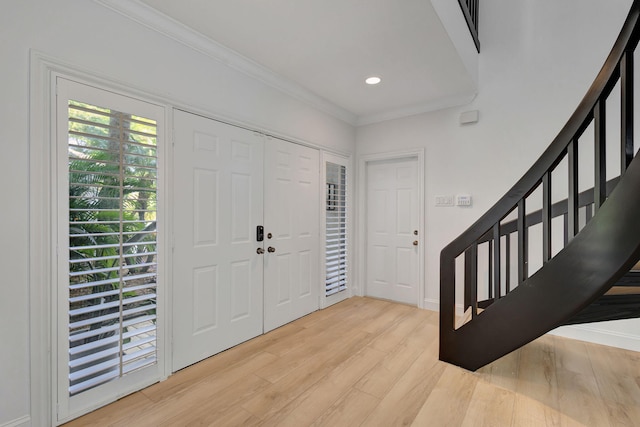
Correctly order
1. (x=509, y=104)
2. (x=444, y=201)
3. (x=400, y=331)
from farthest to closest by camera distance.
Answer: (x=444, y=201), (x=509, y=104), (x=400, y=331)

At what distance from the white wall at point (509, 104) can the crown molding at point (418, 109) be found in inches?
2.8

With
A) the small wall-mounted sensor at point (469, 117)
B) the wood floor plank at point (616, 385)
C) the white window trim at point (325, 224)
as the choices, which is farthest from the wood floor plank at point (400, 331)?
the small wall-mounted sensor at point (469, 117)

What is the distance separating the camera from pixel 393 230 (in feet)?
12.9

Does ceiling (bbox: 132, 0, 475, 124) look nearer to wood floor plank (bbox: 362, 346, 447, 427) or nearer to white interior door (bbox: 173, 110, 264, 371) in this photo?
white interior door (bbox: 173, 110, 264, 371)

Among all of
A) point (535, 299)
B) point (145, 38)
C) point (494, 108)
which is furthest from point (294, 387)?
point (494, 108)

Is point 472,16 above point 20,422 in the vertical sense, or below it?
above

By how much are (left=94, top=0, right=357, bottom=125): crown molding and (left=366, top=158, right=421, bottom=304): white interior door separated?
51.5 inches

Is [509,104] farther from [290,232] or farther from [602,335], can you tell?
[290,232]

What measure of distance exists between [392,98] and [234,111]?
1905 millimetres

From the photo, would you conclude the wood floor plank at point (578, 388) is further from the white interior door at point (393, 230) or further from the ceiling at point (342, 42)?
the ceiling at point (342, 42)

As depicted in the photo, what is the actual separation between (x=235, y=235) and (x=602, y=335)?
Result: 3461 mm

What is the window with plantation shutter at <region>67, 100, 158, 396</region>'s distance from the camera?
1.69 meters

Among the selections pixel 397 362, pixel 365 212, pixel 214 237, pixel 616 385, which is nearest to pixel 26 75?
pixel 214 237

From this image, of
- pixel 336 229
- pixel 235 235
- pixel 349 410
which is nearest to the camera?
pixel 349 410
